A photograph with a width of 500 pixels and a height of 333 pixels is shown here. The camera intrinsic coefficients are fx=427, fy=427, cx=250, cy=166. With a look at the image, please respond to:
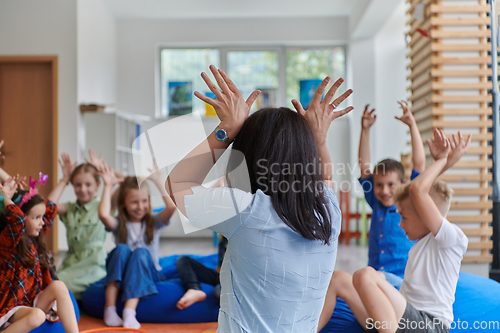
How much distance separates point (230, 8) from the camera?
561 cm

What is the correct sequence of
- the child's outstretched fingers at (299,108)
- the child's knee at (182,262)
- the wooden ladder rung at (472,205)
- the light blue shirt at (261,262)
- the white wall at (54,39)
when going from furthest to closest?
the white wall at (54,39)
the wooden ladder rung at (472,205)
the child's knee at (182,262)
the child's outstretched fingers at (299,108)
the light blue shirt at (261,262)

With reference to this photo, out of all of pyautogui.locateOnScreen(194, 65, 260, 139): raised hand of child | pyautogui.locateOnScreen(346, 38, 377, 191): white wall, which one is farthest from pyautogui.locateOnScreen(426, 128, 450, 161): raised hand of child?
pyautogui.locateOnScreen(346, 38, 377, 191): white wall

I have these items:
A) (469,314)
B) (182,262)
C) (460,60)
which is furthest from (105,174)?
(460,60)

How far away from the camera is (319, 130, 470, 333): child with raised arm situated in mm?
1446

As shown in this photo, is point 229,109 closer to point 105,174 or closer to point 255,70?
point 105,174

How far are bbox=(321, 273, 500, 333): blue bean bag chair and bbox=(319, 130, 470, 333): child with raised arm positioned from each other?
1.00 ft

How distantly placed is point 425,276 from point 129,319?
136cm

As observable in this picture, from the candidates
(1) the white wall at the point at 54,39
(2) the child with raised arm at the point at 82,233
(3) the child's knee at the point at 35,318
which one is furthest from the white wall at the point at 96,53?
(3) the child's knee at the point at 35,318

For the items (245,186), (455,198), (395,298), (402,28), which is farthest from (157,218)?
(402,28)

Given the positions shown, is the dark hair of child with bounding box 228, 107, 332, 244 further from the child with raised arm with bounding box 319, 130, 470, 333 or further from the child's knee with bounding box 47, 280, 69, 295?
the child's knee with bounding box 47, 280, 69, 295

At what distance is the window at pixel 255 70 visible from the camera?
617 centimetres

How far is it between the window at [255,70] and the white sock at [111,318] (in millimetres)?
Answer: 4337

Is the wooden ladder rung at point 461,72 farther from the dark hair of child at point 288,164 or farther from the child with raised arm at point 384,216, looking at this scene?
the dark hair of child at point 288,164

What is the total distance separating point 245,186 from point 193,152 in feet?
0.41
